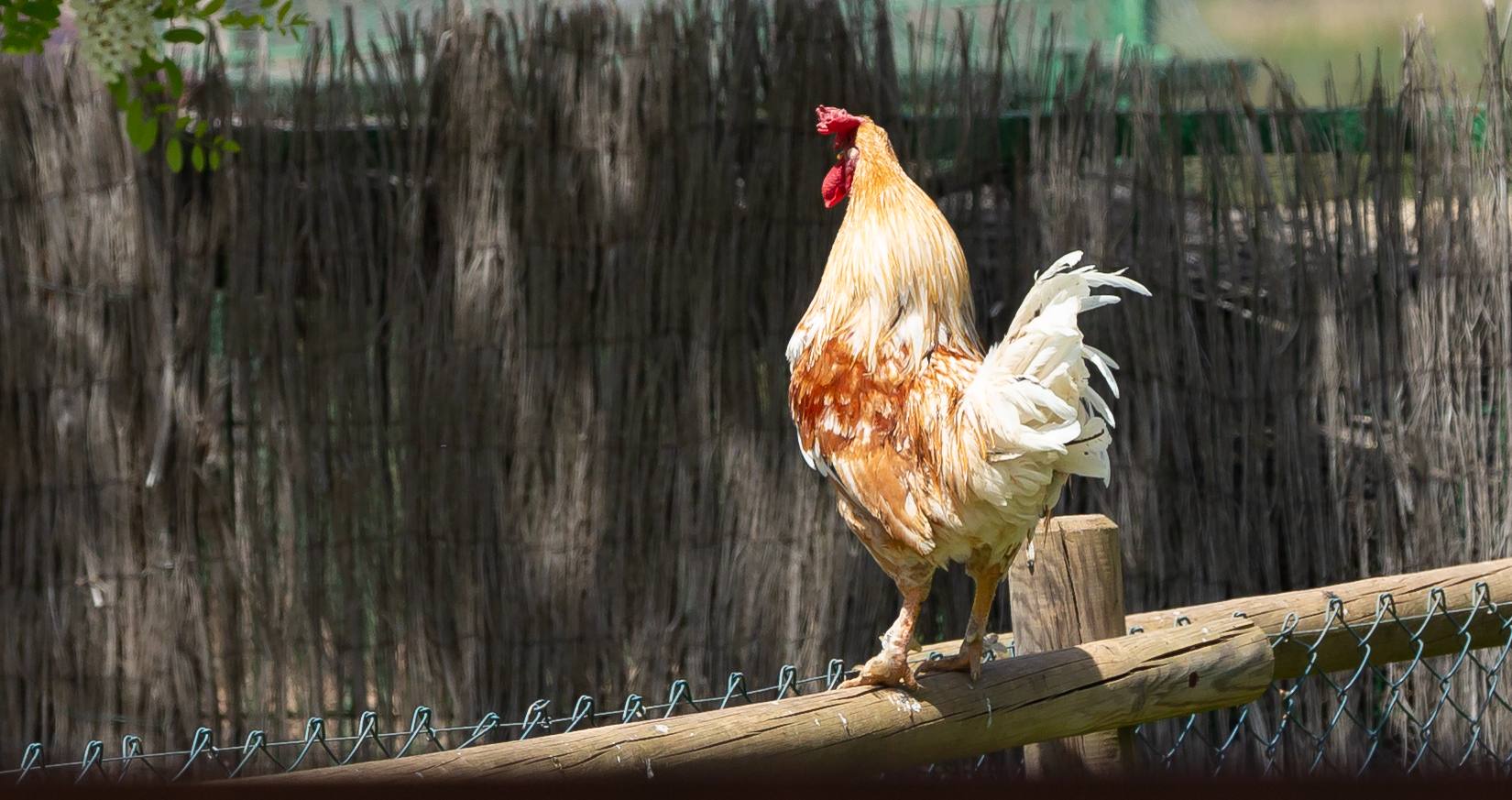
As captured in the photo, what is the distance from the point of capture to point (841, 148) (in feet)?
10.6

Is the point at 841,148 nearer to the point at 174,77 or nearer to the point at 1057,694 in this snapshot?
the point at 1057,694

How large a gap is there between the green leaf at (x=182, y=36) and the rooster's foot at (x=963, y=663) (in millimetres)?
2706

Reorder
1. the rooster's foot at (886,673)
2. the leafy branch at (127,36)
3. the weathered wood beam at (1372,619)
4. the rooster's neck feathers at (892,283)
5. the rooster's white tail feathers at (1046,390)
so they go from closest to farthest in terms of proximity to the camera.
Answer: the rooster's white tail feathers at (1046,390) < the rooster's foot at (886,673) < the rooster's neck feathers at (892,283) < the weathered wood beam at (1372,619) < the leafy branch at (127,36)

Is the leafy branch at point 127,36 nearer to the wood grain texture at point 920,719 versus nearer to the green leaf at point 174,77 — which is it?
the green leaf at point 174,77

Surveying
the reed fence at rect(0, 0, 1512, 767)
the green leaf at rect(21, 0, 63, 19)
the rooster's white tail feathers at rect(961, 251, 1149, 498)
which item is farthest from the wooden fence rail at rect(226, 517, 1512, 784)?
the green leaf at rect(21, 0, 63, 19)

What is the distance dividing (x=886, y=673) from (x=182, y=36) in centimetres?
276

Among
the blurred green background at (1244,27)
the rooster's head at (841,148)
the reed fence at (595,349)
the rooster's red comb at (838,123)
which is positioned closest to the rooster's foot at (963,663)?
the rooster's head at (841,148)

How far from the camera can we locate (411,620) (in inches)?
172

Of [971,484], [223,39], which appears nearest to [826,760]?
[971,484]

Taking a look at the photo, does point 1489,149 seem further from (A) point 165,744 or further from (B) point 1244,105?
(A) point 165,744

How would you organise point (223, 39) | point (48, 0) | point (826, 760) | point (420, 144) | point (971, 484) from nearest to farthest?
point (826, 760)
point (971, 484)
point (48, 0)
point (420, 144)
point (223, 39)

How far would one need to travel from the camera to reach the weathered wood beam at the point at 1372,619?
9.57ft

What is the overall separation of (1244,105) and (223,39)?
659cm

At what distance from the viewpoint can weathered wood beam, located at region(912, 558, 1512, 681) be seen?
2.92m
